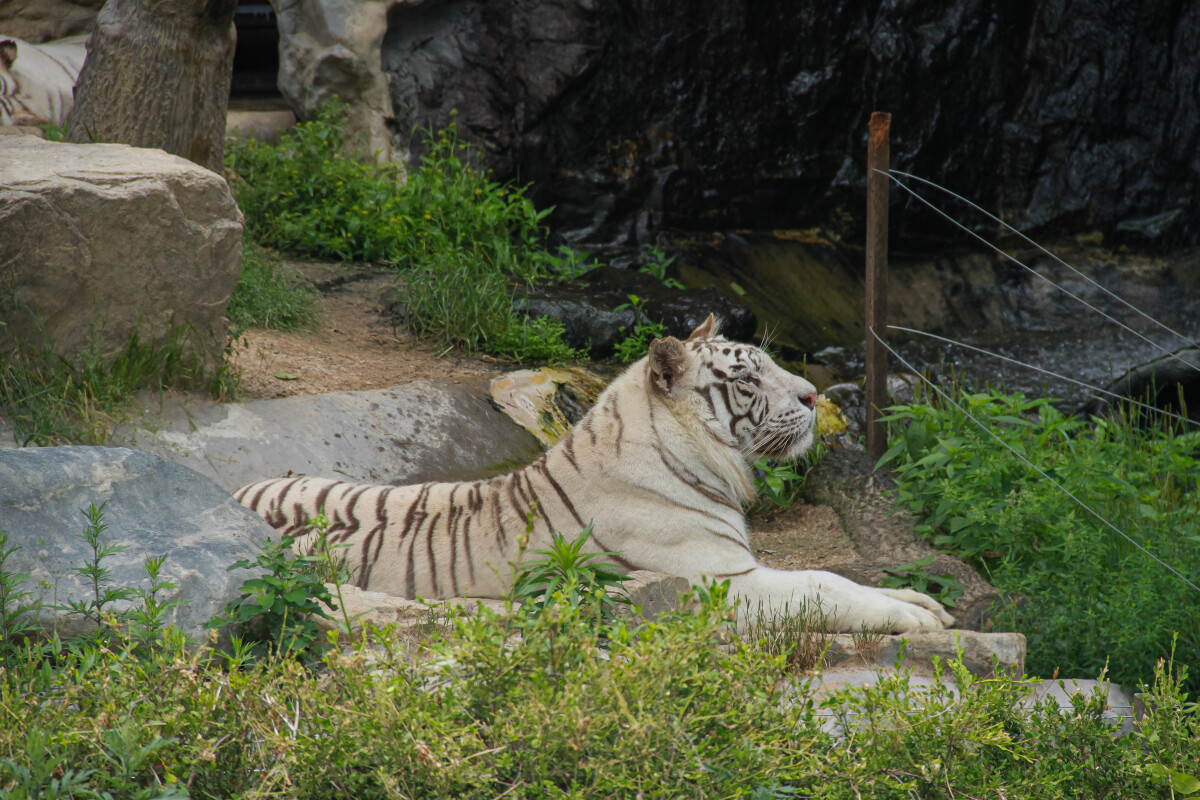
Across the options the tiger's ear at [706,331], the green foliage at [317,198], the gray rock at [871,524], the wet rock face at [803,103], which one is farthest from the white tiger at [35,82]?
the gray rock at [871,524]

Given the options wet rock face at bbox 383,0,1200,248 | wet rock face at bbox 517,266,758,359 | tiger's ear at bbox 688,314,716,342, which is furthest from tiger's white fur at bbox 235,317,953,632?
wet rock face at bbox 383,0,1200,248

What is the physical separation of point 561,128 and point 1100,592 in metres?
7.59

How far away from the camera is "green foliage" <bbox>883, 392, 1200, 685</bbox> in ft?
10.8

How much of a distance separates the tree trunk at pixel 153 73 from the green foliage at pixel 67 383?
5.99ft

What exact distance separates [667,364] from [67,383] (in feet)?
9.45

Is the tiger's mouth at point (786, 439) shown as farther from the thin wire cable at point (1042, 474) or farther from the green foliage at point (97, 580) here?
the green foliage at point (97, 580)

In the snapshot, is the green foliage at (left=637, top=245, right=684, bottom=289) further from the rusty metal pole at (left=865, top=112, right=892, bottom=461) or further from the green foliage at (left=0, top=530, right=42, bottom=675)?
the green foliage at (left=0, top=530, right=42, bottom=675)

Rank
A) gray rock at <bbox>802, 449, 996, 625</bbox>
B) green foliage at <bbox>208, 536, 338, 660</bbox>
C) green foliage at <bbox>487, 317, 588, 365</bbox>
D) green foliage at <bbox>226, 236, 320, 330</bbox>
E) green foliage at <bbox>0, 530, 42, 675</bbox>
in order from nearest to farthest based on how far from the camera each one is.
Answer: green foliage at <bbox>0, 530, 42, 675</bbox>
green foliage at <bbox>208, 536, 338, 660</bbox>
gray rock at <bbox>802, 449, 996, 625</bbox>
green foliage at <bbox>226, 236, 320, 330</bbox>
green foliage at <bbox>487, 317, 588, 365</bbox>

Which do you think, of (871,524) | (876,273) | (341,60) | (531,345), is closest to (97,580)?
(871,524)

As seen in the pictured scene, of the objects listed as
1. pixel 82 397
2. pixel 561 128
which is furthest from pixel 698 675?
pixel 561 128

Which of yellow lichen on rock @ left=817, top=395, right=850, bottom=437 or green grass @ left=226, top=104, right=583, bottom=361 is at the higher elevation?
green grass @ left=226, top=104, right=583, bottom=361

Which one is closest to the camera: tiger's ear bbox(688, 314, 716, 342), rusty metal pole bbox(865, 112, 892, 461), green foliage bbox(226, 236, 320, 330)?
tiger's ear bbox(688, 314, 716, 342)

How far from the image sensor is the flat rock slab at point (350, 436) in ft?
16.0

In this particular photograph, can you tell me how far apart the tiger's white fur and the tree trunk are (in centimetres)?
332
